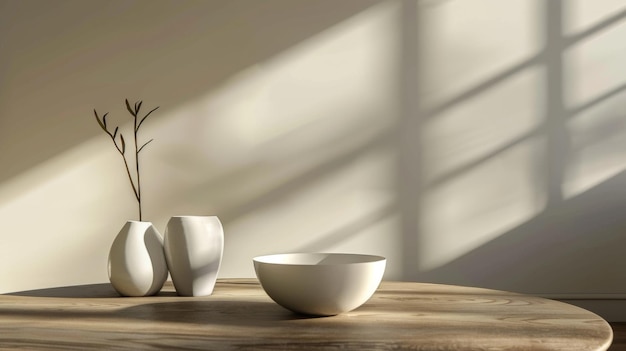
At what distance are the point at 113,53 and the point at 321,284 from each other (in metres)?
2.52

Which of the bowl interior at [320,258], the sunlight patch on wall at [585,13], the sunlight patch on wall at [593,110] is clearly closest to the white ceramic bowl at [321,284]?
the bowl interior at [320,258]

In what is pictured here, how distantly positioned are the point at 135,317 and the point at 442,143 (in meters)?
2.30

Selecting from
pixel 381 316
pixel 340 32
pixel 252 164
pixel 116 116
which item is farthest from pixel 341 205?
pixel 381 316

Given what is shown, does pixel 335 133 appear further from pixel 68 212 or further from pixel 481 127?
pixel 68 212

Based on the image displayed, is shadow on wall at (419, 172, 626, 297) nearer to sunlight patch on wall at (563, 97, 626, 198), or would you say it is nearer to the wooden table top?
sunlight patch on wall at (563, 97, 626, 198)

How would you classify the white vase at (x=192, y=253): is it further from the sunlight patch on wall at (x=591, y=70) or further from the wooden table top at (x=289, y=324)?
the sunlight patch on wall at (x=591, y=70)

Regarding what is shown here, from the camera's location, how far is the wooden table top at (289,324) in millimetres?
1003

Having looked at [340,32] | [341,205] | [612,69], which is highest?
[340,32]

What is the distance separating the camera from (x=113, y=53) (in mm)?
3410

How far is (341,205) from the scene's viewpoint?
132 inches

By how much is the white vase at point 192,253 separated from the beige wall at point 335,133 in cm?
178

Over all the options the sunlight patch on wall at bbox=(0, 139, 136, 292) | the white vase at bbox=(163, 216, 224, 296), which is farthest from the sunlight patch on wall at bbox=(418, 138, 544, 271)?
the white vase at bbox=(163, 216, 224, 296)

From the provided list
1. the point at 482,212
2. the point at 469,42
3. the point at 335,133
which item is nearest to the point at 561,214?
the point at 482,212

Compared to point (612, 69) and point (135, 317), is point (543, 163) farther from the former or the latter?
point (135, 317)
